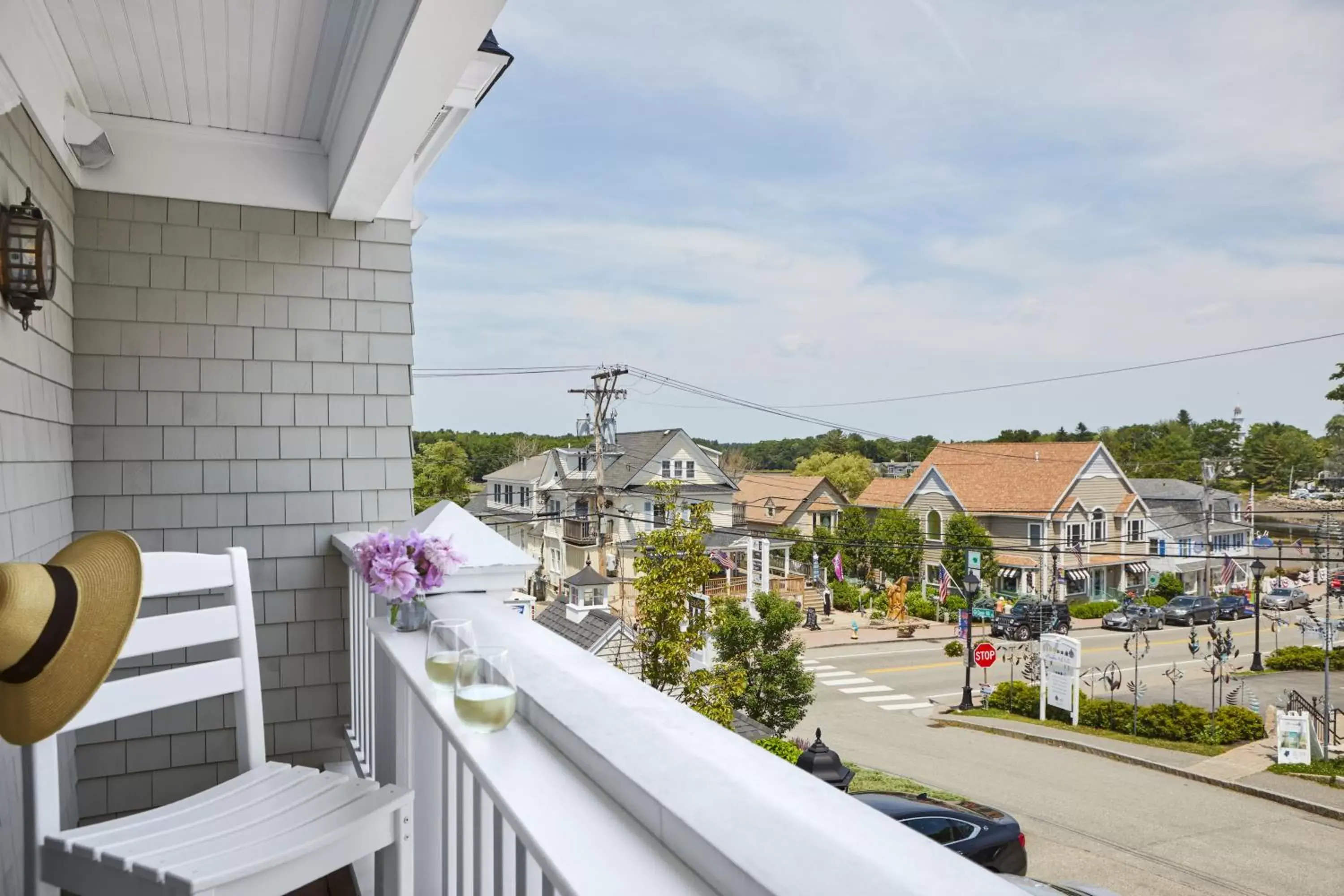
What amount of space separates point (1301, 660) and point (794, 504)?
38.4 ft

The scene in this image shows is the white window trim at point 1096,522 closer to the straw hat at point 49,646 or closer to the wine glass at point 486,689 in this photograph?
the wine glass at point 486,689

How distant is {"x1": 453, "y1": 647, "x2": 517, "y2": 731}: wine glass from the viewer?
0.88 meters

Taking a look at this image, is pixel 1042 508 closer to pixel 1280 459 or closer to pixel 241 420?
pixel 1280 459

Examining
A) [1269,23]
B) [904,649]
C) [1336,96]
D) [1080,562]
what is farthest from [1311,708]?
[1336,96]

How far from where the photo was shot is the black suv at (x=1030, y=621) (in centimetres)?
1920

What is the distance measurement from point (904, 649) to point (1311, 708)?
23.6 feet

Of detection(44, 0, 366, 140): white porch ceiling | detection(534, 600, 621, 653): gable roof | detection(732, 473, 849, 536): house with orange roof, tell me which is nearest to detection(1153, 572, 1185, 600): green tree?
detection(732, 473, 849, 536): house with orange roof

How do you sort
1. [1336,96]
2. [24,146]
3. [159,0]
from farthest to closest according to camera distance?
[1336,96], [24,146], [159,0]

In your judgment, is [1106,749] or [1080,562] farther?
[1080,562]

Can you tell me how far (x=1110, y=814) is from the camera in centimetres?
1180

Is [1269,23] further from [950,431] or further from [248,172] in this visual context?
[248,172]

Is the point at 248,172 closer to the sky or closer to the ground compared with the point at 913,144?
closer to the ground

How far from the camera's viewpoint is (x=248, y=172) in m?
2.72

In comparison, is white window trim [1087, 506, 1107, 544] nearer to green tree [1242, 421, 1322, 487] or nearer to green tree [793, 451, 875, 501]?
green tree [1242, 421, 1322, 487]
